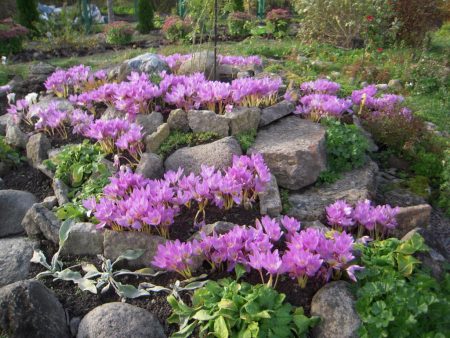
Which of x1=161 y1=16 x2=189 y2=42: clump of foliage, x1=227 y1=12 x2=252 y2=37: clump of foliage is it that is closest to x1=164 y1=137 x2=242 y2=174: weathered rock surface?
x1=161 y1=16 x2=189 y2=42: clump of foliage

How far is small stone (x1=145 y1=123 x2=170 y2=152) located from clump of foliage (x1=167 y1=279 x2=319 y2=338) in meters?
1.88

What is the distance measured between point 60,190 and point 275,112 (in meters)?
2.19

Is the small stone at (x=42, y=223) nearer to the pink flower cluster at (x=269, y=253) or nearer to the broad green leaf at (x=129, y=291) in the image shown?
the broad green leaf at (x=129, y=291)

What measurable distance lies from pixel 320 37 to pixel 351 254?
9972 millimetres

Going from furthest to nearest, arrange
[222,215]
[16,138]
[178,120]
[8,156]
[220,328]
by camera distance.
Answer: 1. [16,138]
2. [8,156]
3. [178,120]
4. [222,215]
5. [220,328]

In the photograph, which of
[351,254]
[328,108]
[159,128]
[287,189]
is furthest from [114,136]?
[351,254]

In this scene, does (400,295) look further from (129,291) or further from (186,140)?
(186,140)

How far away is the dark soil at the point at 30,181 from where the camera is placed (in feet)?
15.1

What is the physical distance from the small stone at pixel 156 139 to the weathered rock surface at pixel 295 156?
2.75ft

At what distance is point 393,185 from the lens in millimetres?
4504

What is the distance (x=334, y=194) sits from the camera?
4078mm

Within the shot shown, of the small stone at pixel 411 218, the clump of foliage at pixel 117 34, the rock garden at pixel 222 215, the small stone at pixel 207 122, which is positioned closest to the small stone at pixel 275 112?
the rock garden at pixel 222 215

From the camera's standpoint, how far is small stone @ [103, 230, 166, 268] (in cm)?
336

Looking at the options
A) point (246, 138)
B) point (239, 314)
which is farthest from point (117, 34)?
point (239, 314)
